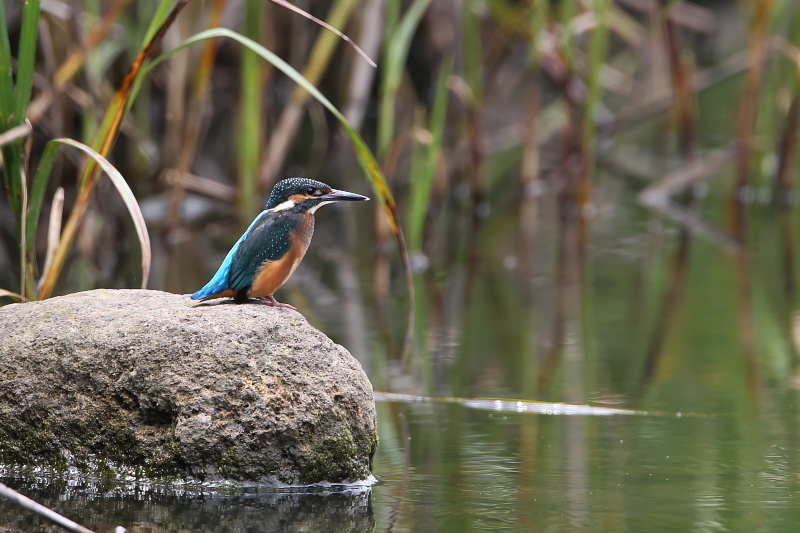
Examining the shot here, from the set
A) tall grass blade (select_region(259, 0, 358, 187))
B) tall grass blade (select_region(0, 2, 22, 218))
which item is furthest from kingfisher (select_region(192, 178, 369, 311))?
tall grass blade (select_region(259, 0, 358, 187))

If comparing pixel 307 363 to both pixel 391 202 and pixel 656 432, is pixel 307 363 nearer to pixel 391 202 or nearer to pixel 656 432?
pixel 391 202

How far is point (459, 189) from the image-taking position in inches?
401

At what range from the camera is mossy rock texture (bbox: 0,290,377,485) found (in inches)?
140

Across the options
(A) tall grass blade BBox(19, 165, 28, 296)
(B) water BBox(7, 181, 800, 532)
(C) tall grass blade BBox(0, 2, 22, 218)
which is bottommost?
(B) water BBox(7, 181, 800, 532)

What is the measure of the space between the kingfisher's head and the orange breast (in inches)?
1.9

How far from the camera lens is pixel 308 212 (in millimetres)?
3967

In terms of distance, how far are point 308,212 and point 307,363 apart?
Answer: 23.4 inches

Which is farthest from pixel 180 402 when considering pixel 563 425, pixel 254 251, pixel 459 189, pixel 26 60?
pixel 459 189

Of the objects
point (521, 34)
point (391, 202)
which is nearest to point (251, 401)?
point (391, 202)

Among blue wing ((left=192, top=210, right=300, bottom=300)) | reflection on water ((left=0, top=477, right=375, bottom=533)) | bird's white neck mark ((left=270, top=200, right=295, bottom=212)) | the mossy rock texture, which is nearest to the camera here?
reflection on water ((left=0, top=477, right=375, bottom=533))

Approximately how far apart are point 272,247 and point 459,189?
6.44 meters

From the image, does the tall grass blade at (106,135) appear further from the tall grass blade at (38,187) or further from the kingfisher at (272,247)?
the kingfisher at (272,247)

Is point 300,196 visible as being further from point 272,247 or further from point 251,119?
point 251,119

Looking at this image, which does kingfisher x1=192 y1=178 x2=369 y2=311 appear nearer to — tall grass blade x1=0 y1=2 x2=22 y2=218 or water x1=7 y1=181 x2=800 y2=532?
water x1=7 y1=181 x2=800 y2=532
